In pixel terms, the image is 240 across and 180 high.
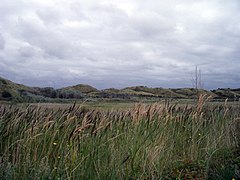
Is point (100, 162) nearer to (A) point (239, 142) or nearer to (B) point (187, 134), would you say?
(B) point (187, 134)

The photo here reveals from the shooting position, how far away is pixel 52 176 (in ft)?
18.4

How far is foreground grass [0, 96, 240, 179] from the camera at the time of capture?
5.91m

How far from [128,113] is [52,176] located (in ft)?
10.5

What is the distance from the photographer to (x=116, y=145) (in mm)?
7023

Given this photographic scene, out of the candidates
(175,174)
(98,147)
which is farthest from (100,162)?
(175,174)

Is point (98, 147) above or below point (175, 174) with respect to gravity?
above

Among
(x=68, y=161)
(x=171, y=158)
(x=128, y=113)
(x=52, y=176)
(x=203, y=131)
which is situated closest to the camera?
(x=52, y=176)

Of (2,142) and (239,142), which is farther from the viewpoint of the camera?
(239,142)

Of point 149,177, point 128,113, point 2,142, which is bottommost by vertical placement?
point 149,177

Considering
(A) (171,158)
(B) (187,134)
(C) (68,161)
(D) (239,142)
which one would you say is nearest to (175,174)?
(A) (171,158)

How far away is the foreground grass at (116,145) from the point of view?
5910 millimetres

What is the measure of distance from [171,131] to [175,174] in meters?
2.20

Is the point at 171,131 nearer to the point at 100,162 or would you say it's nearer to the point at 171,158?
the point at 171,158

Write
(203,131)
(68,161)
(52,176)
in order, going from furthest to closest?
(203,131) < (68,161) < (52,176)
